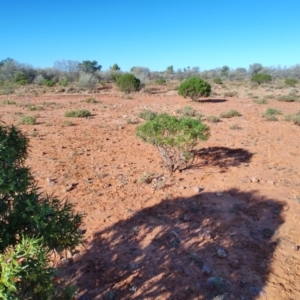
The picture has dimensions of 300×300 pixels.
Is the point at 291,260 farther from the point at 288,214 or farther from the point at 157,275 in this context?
the point at 157,275

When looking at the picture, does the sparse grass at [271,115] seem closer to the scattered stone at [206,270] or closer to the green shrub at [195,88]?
the green shrub at [195,88]

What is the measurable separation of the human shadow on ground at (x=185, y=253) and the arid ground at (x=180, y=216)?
0.01 meters

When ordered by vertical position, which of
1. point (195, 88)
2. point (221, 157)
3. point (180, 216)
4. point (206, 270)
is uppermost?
point (195, 88)

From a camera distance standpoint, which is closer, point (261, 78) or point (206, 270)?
point (206, 270)

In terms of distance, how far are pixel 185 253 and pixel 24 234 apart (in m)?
2.46

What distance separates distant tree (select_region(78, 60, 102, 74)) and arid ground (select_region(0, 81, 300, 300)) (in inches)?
1351

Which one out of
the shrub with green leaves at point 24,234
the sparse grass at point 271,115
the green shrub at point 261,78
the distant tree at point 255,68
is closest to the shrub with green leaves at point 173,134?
the shrub with green leaves at point 24,234

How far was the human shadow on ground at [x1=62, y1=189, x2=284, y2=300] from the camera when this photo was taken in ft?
10.7

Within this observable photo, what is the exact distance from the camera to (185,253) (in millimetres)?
3836

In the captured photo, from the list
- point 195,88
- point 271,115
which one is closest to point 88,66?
point 195,88

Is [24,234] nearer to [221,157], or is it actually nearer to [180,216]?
[180,216]

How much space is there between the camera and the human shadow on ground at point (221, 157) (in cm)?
675

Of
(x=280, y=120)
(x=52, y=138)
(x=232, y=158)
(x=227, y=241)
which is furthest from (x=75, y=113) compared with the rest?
(x=227, y=241)

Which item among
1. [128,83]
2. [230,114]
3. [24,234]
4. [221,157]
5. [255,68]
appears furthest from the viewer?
[255,68]
